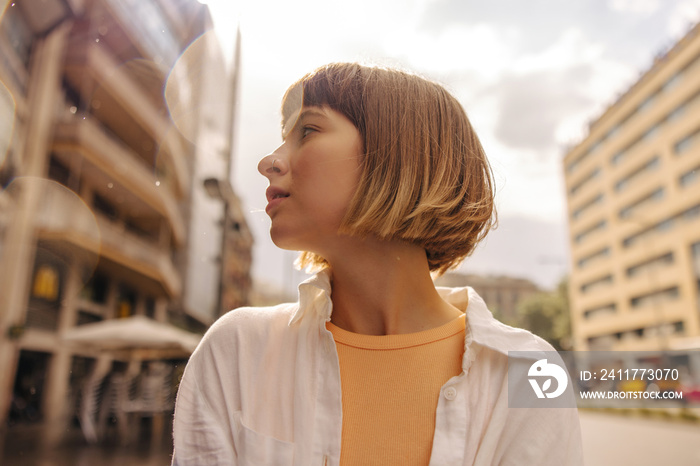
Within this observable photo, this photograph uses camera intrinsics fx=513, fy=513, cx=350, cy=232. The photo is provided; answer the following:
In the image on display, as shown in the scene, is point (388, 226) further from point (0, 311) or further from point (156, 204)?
point (156, 204)

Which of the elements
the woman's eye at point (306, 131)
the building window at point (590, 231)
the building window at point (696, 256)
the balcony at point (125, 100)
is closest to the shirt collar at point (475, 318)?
the woman's eye at point (306, 131)

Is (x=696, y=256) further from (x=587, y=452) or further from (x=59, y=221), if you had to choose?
(x=59, y=221)

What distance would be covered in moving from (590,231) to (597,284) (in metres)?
3.98

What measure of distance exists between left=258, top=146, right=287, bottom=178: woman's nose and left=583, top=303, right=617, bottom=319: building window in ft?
124

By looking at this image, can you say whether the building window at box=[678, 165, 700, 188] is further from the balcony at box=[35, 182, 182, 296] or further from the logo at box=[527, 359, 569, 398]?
the logo at box=[527, 359, 569, 398]

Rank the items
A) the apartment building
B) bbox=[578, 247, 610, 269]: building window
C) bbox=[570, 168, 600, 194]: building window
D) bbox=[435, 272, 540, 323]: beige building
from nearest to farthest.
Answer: bbox=[435, 272, 540, 323]: beige building, the apartment building, bbox=[578, 247, 610, 269]: building window, bbox=[570, 168, 600, 194]: building window

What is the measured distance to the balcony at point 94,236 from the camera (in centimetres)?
920

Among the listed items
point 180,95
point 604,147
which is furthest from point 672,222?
point 180,95

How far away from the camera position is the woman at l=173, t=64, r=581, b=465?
0.92 metres

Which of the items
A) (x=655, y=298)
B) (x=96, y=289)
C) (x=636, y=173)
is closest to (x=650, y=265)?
(x=655, y=298)

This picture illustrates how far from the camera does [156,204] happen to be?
1333cm

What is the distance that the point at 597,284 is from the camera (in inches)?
1437

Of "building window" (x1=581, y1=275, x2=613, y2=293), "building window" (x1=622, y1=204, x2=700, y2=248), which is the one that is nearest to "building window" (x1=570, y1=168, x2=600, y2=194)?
"building window" (x1=622, y1=204, x2=700, y2=248)

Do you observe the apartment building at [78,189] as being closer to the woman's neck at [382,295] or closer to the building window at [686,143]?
the woman's neck at [382,295]
